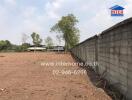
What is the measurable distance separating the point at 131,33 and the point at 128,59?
22.5 inches

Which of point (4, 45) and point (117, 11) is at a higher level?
point (117, 11)

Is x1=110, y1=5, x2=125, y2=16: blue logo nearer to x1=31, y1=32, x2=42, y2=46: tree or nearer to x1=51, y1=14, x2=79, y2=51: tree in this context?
x1=51, y1=14, x2=79, y2=51: tree

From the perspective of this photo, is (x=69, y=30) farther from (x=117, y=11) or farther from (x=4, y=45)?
(x=117, y=11)

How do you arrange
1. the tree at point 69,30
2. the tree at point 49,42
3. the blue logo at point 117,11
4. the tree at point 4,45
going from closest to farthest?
1. the blue logo at point 117,11
2. the tree at point 69,30
3. the tree at point 4,45
4. the tree at point 49,42

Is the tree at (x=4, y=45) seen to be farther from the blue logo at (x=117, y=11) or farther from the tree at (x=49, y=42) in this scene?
the blue logo at (x=117, y=11)

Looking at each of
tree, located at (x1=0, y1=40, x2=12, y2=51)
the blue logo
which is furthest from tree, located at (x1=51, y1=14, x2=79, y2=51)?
the blue logo

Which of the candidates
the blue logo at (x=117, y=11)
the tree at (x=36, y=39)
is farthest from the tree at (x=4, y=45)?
the blue logo at (x=117, y=11)

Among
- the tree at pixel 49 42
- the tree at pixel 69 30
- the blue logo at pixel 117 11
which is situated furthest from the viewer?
the tree at pixel 49 42

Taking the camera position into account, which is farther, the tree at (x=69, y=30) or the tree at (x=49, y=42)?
the tree at (x=49, y=42)

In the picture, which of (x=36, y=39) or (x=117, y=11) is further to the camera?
(x=36, y=39)

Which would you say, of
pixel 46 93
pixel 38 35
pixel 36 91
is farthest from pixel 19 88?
pixel 38 35

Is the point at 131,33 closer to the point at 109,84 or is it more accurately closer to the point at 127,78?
the point at 127,78

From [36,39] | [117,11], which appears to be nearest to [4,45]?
[36,39]

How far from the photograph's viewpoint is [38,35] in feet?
337
